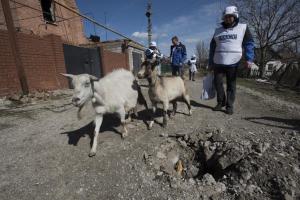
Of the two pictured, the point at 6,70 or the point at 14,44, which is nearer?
the point at 6,70

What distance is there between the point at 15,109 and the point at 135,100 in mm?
4341

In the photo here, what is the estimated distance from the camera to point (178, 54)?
7.22 m

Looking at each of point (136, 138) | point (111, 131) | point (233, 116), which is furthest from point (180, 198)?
point (233, 116)

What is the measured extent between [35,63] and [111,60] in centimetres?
775

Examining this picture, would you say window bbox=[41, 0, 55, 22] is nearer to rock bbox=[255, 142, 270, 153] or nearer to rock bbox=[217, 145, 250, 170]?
rock bbox=[217, 145, 250, 170]

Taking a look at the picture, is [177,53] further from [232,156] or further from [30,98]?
[30,98]

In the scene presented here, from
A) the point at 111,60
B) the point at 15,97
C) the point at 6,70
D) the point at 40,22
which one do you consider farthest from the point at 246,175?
the point at 40,22

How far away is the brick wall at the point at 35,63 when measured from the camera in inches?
277

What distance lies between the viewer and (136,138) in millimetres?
3908

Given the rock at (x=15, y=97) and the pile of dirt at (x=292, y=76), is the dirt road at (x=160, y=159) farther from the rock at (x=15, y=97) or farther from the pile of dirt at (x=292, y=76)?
the pile of dirt at (x=292, y=76)

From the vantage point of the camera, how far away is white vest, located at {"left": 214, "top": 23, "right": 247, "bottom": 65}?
170 inches

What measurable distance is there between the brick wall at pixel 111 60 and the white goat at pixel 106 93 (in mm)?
10104

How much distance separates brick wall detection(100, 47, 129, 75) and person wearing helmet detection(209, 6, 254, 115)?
1069 cm

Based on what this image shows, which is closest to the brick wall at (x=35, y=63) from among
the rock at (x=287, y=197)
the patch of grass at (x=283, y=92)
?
the rock at (x=287, y=197)
